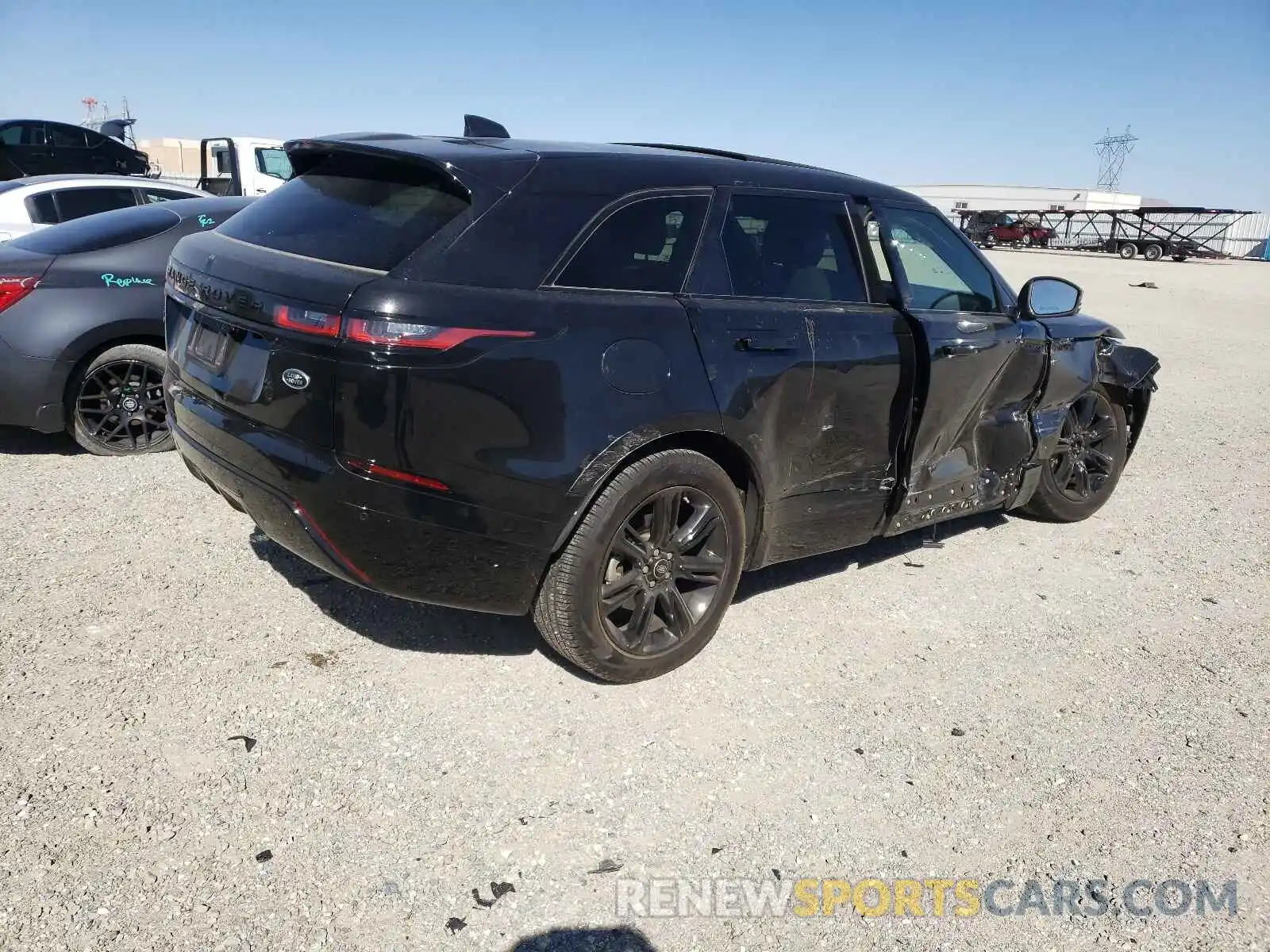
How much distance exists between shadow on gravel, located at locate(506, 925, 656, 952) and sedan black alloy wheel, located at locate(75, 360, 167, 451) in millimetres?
4300

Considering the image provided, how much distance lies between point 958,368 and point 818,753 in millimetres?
1878

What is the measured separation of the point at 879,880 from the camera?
2.52m

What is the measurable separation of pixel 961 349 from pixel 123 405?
180 inches

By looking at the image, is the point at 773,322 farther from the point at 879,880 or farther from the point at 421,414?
the point at 879,880

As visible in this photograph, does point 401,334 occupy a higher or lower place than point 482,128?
lower

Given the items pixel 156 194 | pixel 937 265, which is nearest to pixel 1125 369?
pixel 937 265

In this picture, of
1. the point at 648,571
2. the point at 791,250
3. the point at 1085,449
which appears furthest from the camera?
the point at 1085,449

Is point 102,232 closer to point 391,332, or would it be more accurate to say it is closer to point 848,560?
point 391,332

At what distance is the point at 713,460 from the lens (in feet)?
11.0

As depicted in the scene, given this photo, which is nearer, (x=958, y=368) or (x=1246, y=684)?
(x=1246, y=684)

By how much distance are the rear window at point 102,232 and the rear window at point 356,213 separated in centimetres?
255

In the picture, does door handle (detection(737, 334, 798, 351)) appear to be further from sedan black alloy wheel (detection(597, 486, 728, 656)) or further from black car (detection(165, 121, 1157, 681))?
sedan black alloy wheel (detection(597, 486, 728, 656))

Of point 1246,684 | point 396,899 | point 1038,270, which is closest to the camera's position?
point 396,899

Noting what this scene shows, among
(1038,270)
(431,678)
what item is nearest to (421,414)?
(431,678)
